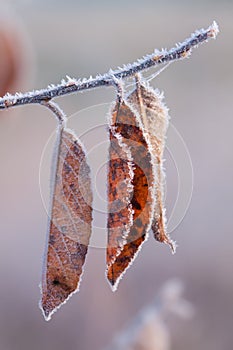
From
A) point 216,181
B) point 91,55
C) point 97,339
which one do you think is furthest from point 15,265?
point 91,55

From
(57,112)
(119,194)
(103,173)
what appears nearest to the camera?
(119,194)

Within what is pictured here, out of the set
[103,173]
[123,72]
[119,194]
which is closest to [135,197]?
[119,194]

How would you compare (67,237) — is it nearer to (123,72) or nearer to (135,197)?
(135,197)

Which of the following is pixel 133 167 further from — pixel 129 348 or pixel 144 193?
pixel 129 348

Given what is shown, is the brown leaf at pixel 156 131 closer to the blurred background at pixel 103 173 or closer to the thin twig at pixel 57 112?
the thin twig at pixel 57 112

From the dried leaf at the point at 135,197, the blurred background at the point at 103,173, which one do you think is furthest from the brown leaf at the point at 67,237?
the blurred background at the point at 103,173

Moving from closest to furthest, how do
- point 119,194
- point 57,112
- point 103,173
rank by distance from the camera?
point 119,194, point 57,112, point 103,173
